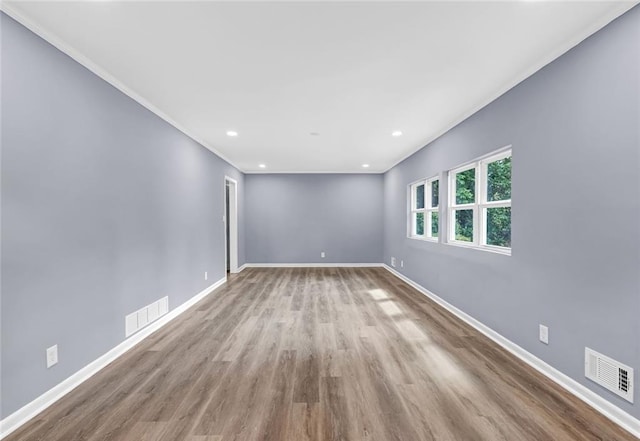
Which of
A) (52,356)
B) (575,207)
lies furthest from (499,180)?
(52,356)

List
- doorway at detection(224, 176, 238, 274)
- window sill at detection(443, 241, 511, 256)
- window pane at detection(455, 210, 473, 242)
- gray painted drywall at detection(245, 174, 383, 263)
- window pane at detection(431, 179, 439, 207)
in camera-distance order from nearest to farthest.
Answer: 1. window sill at detection(443, 241, 511, 256)
2. window pane at detection(455, 210, 473, 242)
3. window pane at detection(431, 179, 439, 207)
4. doorway at detection(224, 176, 238, 274)
5. gray painted drywall at detection(245, 174, 383, 263)

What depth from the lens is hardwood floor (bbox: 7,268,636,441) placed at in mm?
1639

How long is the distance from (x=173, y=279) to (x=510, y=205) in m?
3.89

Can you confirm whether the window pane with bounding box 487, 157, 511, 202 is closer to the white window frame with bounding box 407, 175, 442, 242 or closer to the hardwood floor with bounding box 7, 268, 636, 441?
the white window frame with bounding box 407, 175, 442, 242

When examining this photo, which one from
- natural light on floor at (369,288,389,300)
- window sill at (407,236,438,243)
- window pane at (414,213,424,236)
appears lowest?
natural light on floor at (369,288,389,300)

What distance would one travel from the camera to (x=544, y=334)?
7.30ft

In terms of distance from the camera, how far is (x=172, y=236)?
3521 millimetres

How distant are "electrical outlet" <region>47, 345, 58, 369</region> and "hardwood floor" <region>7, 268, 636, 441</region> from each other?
27 cm

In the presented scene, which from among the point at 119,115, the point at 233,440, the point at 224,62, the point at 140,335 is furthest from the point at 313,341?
the point at 119,115

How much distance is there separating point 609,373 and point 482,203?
1866 millimetres

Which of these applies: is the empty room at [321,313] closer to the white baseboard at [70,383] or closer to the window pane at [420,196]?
the white baseboard at [70,383]

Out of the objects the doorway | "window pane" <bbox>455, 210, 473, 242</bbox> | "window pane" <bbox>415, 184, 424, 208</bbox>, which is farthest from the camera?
the doorway

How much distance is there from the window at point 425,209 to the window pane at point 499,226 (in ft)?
3.82

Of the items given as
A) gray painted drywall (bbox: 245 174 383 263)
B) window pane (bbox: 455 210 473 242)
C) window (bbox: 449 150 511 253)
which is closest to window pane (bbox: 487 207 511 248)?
window (bbox: 449 150 511 253)
